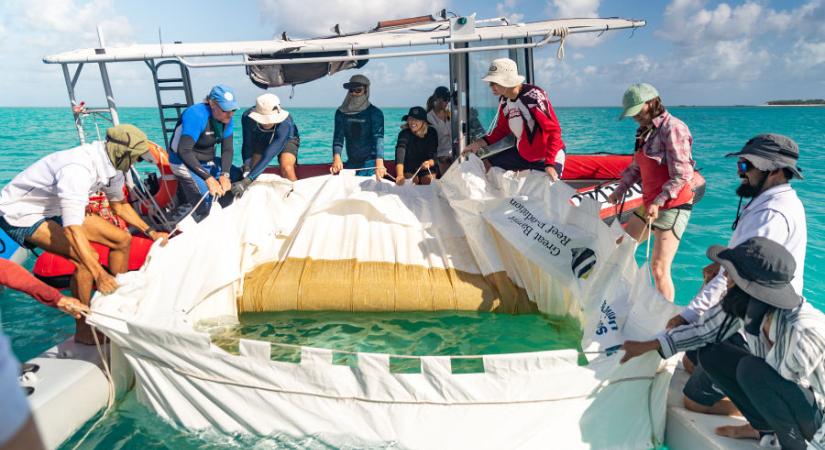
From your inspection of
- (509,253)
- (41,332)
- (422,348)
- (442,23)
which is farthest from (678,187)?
(41,332)

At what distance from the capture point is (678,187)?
3.50 m

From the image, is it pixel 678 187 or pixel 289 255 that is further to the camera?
pixel 289 255

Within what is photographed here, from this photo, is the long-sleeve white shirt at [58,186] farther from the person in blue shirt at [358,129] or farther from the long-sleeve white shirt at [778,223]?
the long-sleeve white shirt at [778,223]

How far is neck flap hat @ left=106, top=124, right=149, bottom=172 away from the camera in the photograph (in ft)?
11.3

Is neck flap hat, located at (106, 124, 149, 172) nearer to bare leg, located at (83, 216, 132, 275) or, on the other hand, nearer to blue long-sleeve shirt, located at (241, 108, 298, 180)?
bare leg, located at (83, 216, 132, 275)

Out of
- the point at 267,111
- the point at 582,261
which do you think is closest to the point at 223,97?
the point at 267,111

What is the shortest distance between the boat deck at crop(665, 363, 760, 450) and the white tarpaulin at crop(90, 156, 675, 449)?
0.28 ft

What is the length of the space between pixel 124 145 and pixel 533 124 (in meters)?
3.03

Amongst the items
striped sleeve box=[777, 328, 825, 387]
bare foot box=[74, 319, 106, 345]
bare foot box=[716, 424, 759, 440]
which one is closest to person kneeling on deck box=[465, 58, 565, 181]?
bare foot box=[716, 424, 759, 440]

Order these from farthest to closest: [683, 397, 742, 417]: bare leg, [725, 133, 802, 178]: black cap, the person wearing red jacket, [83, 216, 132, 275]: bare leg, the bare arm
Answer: [83, 216, 132, 275]: bare leg → the bare arm → the person wearing red jacket → [683, 397, 742, 417]: bare leg → [725, 133, 802, 178]: black cap

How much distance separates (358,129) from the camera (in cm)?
620

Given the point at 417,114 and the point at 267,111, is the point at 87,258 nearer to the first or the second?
the point at 267,111

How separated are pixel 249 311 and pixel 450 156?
289 cm

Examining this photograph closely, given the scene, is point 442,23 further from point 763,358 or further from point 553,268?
point 763,358
